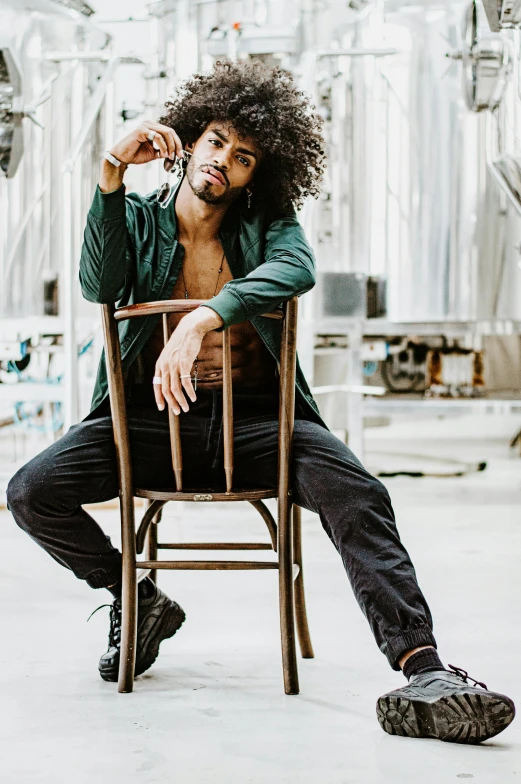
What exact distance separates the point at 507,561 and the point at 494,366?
11.6 feet

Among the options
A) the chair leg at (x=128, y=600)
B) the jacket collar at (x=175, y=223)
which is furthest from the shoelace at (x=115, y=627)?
the jacket collar at (x=175, y=223)

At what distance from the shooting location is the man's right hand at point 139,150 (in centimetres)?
172

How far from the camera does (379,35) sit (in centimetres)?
475

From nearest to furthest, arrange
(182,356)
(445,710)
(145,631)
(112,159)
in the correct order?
(445,710), (182,356), (112,159), (145,631)

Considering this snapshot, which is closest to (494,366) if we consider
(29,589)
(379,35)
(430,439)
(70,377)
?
(430,439)

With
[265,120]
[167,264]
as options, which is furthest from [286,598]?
[265,120]

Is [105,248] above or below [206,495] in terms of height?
→ above

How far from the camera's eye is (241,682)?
5.97 ft

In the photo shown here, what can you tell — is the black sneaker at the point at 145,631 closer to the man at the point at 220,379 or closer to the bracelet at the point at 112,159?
the man at the point at 220,379

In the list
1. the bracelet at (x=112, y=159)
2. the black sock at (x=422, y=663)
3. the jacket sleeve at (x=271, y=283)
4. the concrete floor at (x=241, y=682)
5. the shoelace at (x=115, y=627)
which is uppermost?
the bracelet at (x=112, y=159)

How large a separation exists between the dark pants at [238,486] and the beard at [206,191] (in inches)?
15.3

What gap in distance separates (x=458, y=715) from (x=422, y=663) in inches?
3.9

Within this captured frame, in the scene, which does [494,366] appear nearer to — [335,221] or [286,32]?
[335,221]

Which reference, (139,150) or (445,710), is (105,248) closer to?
(139,150)
